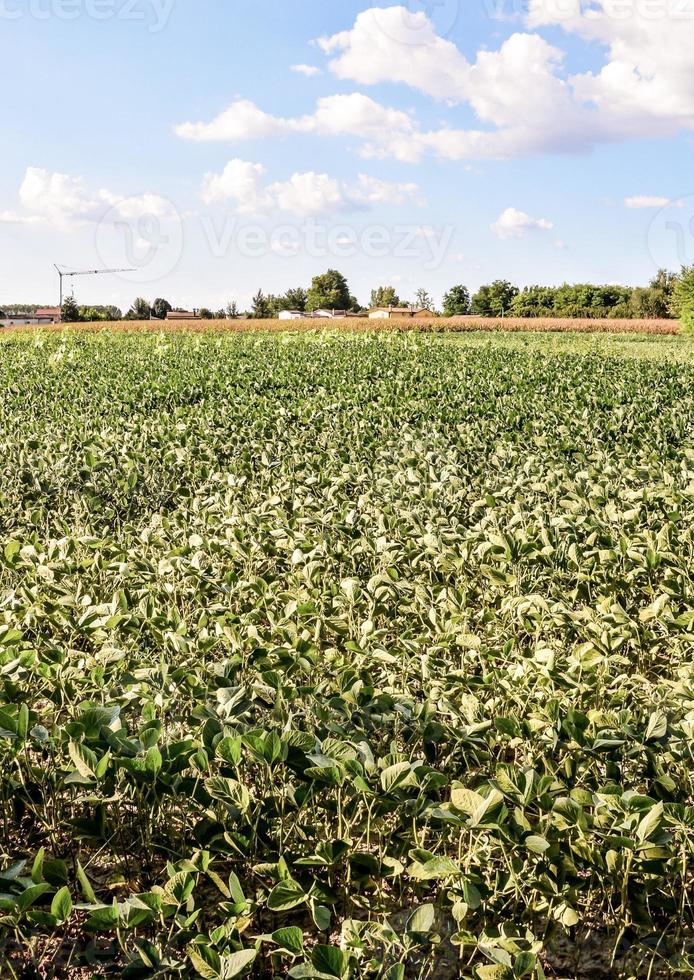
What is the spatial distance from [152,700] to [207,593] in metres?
1.74

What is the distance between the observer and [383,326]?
5353cm

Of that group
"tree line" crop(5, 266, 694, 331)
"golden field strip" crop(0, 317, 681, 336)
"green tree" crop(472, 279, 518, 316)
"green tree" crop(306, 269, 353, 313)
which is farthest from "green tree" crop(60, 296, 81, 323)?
"green tree" crop(472, 279, 518, 316)

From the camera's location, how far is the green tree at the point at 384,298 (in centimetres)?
13100

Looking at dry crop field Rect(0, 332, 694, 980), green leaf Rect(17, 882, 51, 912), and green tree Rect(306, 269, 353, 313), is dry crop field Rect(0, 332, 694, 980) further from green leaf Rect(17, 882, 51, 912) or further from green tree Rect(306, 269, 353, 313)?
green tree Rect(306, 269, 353, 313)

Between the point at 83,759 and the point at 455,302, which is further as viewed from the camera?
the point at 455,302

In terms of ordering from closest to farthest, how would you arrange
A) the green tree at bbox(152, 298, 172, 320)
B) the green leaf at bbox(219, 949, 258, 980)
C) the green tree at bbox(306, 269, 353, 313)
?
1. the green leaf at bbox(219, 949, 258, 980)
2. the green tree at bbox(152, 298, 172, 320)
3. the green tree at bbox(306, 269, 353, 313)

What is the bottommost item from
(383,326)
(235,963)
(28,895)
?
(235,963)

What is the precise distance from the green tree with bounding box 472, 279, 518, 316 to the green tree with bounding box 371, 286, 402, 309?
1303cm

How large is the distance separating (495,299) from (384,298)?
17.6 meters

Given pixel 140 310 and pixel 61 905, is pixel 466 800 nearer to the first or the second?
pixel 61 905

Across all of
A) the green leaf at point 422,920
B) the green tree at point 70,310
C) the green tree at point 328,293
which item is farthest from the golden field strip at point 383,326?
the green tree at point 328,293

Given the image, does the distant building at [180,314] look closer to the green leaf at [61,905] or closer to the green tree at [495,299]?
the green tree at [495,299]

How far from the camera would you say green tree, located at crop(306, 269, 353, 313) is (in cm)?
11881

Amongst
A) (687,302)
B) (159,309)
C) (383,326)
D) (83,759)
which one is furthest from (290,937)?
(159,309)
